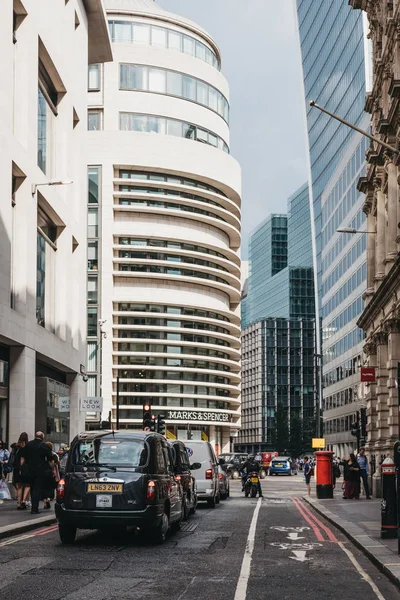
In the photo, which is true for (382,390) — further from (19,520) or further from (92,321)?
(92,321)

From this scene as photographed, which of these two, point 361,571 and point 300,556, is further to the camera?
point 300,556

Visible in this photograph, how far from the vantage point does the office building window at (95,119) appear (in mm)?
98000

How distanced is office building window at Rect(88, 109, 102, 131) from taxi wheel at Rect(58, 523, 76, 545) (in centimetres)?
8527

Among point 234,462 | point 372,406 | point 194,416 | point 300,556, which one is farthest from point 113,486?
point 194,416

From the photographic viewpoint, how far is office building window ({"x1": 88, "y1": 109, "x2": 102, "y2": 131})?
98.0 m

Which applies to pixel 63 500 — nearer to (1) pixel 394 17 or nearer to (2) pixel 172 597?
(2) pixel 172 597

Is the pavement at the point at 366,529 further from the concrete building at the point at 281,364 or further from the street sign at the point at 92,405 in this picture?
the concrete building at the point at 281,364

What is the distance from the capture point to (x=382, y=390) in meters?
38.0

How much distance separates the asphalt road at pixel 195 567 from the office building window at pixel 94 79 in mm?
82116

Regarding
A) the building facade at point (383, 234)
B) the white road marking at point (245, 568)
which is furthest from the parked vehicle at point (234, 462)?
the white road marking at point (245, 568)

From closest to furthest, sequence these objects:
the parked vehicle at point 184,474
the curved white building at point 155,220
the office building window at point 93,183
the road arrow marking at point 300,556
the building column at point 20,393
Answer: the road arrow marking at point 300,556, the parked vehicle at point 184,474, the building column at point 20,393, the curved white building at point 155,220, the office building window at point 93,183

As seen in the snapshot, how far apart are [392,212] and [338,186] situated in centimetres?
4343

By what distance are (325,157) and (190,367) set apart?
36.2 m

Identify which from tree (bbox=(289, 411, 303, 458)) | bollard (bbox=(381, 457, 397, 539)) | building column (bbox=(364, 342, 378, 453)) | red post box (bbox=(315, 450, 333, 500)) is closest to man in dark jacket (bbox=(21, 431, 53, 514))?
bollard (bbox=(381, 457, 397, 539))
